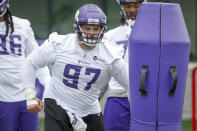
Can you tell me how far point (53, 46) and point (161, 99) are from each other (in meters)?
1.16

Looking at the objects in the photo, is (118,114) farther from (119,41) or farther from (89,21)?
(89,21)

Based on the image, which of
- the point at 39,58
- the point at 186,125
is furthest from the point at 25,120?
the point at 186,125

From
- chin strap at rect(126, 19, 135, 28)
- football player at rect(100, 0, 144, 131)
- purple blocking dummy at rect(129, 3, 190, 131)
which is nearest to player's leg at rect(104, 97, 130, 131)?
football player at rect(100, 0, 144, 131)

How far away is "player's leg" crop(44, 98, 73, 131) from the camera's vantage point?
6449 mm

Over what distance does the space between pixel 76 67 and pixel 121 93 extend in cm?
134

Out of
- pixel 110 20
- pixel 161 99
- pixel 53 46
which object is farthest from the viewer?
pixel 110 20

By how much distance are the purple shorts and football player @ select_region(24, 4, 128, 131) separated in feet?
2.17

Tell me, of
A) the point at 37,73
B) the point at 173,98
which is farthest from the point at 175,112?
the point at 37,73

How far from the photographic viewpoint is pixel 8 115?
722 cm

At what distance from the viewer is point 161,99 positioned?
20.1ft

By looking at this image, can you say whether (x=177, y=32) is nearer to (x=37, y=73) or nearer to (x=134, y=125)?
(x=134, y=125)

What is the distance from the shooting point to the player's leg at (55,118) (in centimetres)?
645

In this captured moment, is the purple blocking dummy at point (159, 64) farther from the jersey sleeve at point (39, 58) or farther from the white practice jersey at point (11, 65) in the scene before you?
the white practice jersey at point (11, 65)

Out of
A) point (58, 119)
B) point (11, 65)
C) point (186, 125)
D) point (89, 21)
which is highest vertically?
point (89, 21)
